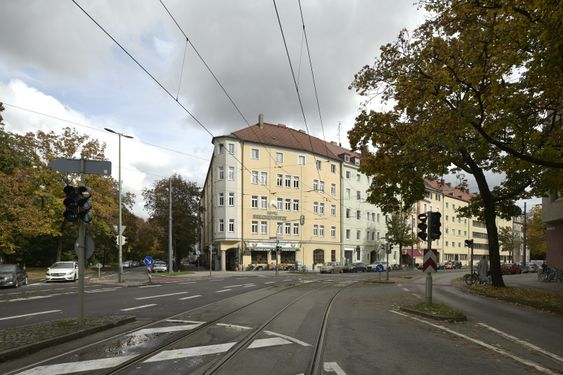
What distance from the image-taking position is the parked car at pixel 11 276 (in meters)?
25.3

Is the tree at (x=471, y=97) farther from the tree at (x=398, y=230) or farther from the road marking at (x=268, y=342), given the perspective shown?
the tree at (x=398, y=230)

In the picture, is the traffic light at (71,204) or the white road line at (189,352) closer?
the white road line at (189,352)

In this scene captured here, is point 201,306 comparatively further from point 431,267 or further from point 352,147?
point 352,147

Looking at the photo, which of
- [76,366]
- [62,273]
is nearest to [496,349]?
[76,366]

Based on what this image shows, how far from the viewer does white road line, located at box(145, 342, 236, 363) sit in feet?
23.6

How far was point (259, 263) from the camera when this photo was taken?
177 ft

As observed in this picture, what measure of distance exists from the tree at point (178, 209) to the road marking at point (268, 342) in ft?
154

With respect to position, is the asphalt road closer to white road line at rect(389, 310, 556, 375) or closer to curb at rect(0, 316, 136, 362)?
white road line at rect(389, 310, 556, 375)

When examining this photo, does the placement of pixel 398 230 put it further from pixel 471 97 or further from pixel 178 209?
pixel 471 97

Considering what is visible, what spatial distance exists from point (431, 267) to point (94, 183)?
120 ft

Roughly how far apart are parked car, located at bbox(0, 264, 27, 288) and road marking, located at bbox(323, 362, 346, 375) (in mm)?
24230

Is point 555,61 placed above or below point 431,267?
above

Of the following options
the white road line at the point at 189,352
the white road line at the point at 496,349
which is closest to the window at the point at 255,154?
the white road line at the point at 496,349

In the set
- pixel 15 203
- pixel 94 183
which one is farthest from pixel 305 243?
pixel 15 203
